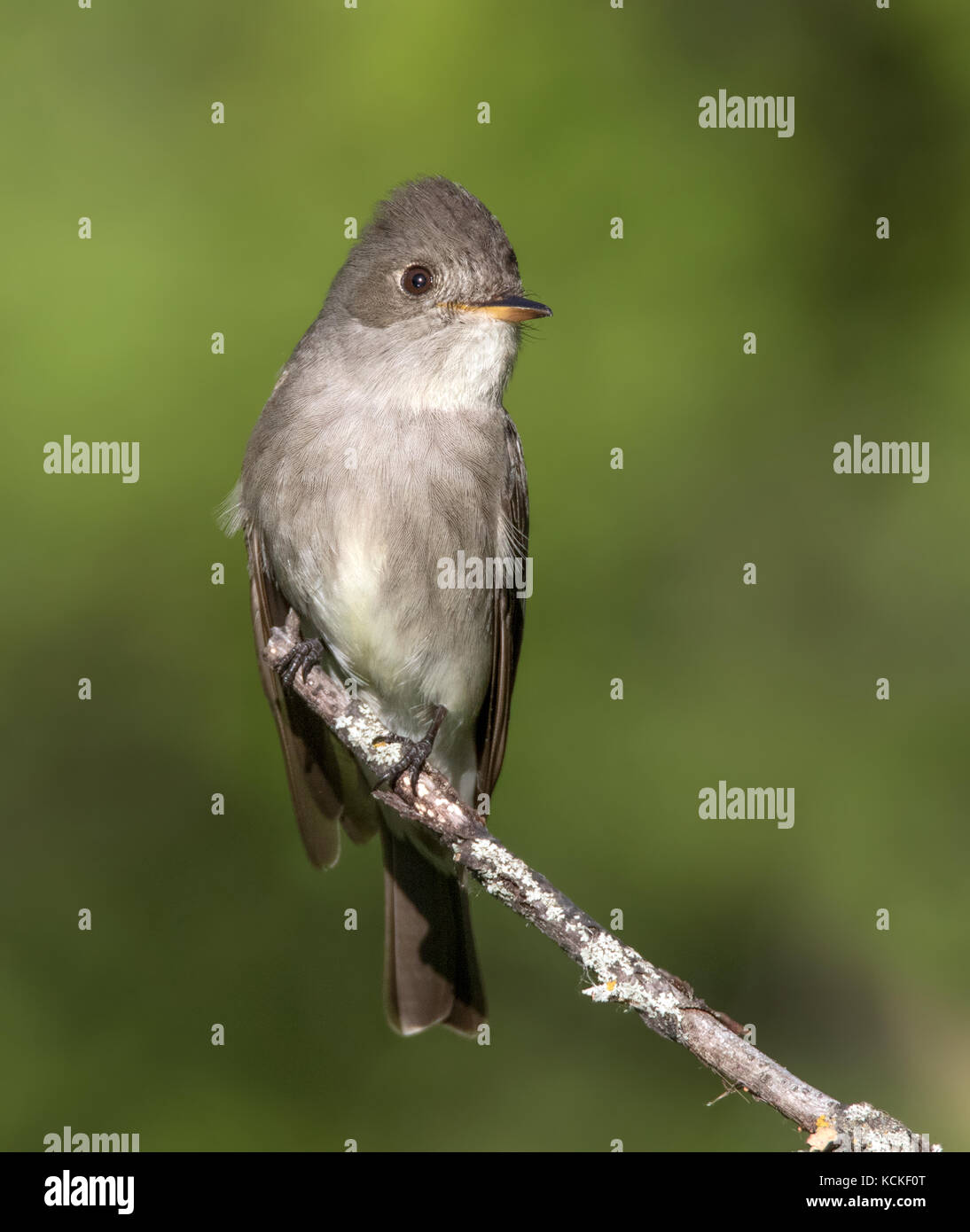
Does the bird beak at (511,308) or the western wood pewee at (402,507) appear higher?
the bird beak at (511,308)

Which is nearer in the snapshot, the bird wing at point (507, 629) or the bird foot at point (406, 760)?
the bird foot at point (406, 760)

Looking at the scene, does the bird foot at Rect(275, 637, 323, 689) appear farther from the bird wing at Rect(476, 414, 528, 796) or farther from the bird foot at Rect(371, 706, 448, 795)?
the bird wing at Rect(476, 414, 528, 796)

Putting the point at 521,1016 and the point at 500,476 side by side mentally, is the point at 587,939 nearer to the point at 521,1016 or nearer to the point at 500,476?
the point at 500,476

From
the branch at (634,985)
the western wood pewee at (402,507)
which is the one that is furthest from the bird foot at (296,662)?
the branch at (634,985)

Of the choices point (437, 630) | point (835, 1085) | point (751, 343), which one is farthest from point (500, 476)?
point (835, 1085)

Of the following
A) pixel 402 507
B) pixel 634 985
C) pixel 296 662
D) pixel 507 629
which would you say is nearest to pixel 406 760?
pixel 296 662

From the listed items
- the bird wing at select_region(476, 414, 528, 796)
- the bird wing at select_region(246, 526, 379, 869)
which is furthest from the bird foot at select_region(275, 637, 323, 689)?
the bird wing at select_region(476, 414, 528, 796)

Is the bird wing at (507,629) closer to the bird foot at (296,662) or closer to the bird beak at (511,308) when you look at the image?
the bird beak at (511,308)

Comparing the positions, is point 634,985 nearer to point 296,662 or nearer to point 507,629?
point 296,662
